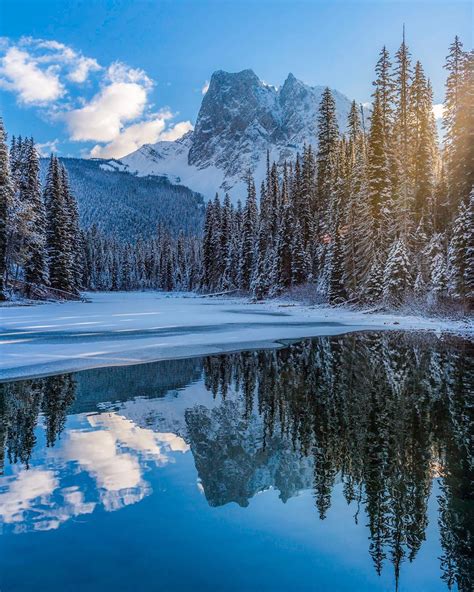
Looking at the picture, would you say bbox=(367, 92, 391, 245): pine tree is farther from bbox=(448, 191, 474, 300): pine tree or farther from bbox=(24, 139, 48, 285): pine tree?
bbox=(24, 139, 48, 285): pine tree

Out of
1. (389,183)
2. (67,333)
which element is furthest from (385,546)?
(389,183)

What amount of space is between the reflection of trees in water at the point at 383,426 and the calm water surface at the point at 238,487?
0.08 feet

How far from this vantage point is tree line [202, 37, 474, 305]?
26.9m

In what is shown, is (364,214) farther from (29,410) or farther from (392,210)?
(29,410)

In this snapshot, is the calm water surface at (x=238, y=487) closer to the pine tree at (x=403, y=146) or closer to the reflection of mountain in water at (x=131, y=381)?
the reflection of mountain in water at (x=131, y=381)

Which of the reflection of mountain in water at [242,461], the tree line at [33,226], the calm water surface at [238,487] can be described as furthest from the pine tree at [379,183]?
the reflection of mountain in water at [242,461]

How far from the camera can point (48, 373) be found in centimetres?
1073

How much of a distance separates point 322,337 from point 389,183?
19.0m

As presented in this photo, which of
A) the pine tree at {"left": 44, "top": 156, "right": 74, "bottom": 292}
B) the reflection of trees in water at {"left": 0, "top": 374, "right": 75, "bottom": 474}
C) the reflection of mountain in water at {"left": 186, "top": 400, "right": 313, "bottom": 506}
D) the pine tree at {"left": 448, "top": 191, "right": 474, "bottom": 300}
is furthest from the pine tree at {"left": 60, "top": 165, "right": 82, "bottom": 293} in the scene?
the reflection of mountain in water at {"left": 186, "top": 400, "right": 313, "bottom": 506}

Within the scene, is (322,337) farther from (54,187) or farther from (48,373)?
(54,187)

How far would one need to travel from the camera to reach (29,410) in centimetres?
768

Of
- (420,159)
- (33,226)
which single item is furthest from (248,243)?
(420,159)

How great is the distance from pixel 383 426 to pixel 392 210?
28043 millimetres

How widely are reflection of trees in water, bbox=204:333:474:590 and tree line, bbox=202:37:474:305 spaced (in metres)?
14.3
